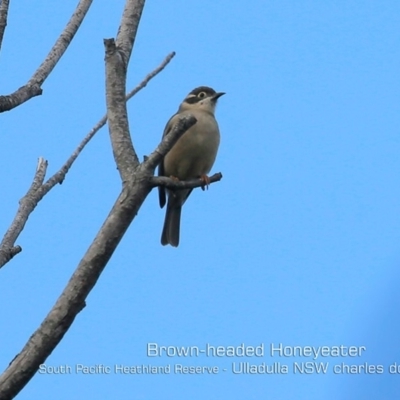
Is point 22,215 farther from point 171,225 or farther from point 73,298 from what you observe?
point 171,225

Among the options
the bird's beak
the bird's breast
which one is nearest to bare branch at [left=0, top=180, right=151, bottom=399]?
the bird's breast

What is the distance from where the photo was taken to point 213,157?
8352 mm

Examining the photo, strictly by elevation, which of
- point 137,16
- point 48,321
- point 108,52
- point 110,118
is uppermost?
point 137,16

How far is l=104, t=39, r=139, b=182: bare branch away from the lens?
3621mm

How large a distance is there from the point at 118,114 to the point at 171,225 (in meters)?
5.05

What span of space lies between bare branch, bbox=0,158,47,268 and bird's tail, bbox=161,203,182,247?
3996 mm

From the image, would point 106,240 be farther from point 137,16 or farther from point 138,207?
point 137,16

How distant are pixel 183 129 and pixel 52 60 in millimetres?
1326

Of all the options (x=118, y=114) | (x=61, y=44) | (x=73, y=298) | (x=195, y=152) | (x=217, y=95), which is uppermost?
(x=217, y=95)

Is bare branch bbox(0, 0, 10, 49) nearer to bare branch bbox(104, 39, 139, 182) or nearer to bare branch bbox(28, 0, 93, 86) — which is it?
bare branch bbox(28, 0, 93, 86)

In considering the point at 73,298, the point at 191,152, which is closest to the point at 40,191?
the point at 73,298

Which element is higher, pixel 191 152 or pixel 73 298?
pixel 191 152

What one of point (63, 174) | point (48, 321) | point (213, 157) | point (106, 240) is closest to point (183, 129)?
point (106, 240)

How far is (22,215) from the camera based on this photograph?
14.0 feet
